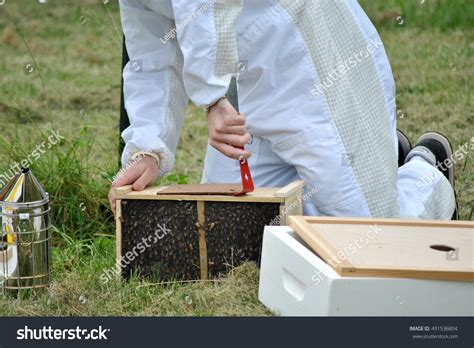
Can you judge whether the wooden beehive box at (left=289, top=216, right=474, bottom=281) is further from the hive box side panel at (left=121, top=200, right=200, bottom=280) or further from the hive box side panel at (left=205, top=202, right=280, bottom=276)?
the hive box side panel at (left=121, top=200, right=200, bottom=280)

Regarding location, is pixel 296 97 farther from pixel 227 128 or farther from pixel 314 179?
pixel 227 128

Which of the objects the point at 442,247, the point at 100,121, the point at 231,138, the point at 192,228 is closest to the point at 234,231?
the point at 192,228

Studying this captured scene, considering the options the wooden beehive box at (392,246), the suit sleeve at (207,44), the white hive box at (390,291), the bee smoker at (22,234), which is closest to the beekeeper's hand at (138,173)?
the bee smoker at (22,234)

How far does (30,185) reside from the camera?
2.85 meters

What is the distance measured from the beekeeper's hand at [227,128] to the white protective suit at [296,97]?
240mm

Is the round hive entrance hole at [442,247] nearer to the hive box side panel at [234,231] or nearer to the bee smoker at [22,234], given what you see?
the hive box side panel at [234,231]

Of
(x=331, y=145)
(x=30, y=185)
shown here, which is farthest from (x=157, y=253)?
(x=331, y=145)

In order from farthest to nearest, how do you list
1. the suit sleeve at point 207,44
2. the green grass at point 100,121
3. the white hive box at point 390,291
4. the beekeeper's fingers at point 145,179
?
the beekeeper's fingers at point 145,179, the green grass at point 100,121, the suit sleeve at point 207,44, the white hive box at point 390,291

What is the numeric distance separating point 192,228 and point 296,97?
0.53 m

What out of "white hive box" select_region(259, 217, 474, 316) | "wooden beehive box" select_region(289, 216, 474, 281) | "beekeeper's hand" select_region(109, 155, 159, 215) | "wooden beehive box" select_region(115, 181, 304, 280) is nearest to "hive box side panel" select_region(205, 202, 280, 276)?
"wooden beehive box" select_region(115, 181, 304, 280)

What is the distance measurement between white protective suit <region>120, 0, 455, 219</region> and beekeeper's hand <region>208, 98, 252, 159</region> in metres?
0.24

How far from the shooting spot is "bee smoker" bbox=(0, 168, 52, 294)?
2.84 metres

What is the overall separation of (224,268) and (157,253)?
0.21 meters

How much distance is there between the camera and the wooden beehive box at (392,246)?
229cm
